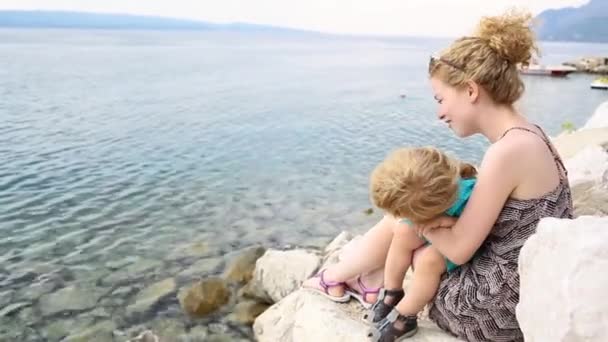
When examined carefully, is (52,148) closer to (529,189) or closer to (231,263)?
(231,263)

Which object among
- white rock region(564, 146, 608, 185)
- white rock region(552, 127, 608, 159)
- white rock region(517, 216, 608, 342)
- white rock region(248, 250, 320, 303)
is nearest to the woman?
white rock region(517, 216, 608, 342)

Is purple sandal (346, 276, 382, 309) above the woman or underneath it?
underneath

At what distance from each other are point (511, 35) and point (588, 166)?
3.56 metres

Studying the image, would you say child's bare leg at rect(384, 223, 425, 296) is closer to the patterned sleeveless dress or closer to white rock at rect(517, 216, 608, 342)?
the patterned sleeveless dress

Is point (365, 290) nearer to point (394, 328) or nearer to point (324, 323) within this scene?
point (324, 323)

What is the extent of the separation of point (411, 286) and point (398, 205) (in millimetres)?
804

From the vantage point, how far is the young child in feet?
11.1

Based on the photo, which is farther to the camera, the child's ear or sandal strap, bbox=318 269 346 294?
sandal strap, bbox=318 269 346 294

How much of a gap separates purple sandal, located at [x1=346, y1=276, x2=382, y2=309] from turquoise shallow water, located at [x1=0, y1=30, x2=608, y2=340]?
1.80m

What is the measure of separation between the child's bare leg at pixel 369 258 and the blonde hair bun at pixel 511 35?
1.35 metres

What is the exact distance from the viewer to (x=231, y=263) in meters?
8.82

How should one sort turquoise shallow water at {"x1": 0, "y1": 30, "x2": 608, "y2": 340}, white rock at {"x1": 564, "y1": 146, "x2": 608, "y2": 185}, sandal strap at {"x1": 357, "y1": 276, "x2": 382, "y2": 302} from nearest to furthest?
1. sandal strap at {"x1": 357, "y1": 276, "x2": 382, "y2": 302}
2. white rock at {"x1": 564, "y1": 146, "x2": 608, "y2": 185}
3. turquoise shallow water at {"x1": 0, "y1": 30, "x2": 608, "y2": 340}

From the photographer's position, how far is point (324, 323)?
4.45m

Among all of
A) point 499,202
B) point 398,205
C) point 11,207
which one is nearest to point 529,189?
point 499,202
